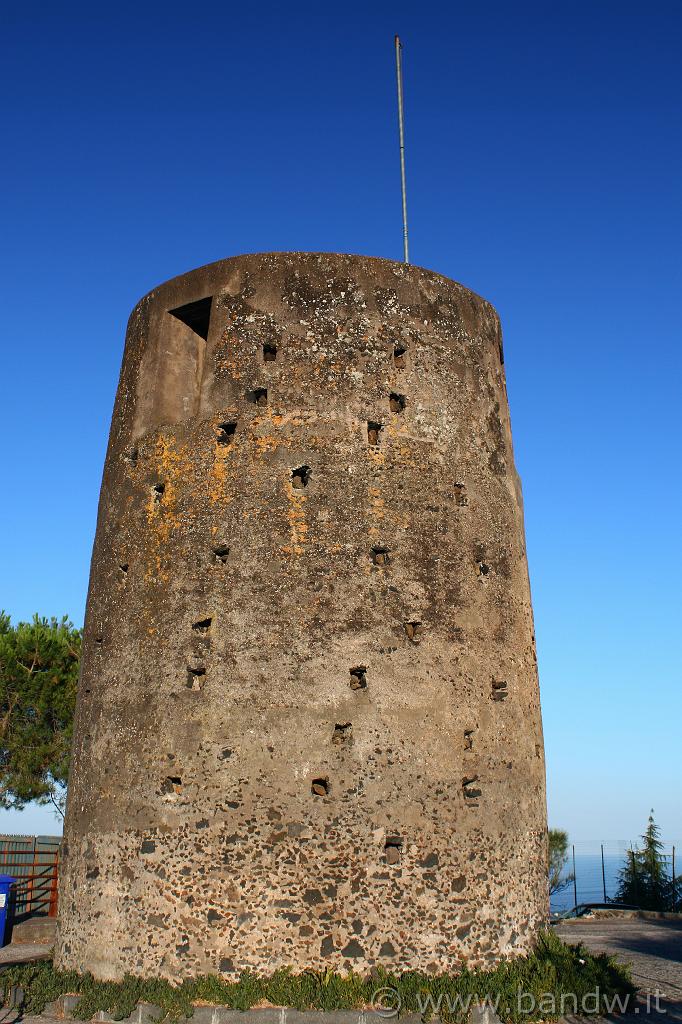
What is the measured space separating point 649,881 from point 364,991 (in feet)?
64.6

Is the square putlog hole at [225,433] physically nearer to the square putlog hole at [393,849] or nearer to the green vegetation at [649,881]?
the square putlog hole at [393,849]

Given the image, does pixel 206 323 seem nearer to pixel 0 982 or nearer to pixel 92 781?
pixel 92 781

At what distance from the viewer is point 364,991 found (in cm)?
765

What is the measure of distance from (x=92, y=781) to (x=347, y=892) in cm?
280

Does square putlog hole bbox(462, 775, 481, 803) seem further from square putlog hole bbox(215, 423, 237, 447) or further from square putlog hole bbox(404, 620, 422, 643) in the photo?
square putlog hole bbox(215, 423, 237, 447)

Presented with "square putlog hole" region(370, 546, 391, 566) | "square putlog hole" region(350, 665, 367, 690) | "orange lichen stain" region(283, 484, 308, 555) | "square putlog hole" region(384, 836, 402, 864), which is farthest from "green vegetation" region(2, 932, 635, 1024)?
"orange lichen stain" region(283, 484, 308, 555)

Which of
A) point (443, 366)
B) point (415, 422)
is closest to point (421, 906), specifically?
point (415, 422)

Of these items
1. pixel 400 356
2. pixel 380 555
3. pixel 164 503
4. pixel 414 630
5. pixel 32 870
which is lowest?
pixel 32 870

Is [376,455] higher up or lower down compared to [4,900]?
higher up

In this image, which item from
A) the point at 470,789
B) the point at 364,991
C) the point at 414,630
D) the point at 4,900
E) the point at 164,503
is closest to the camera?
the point at 364,991

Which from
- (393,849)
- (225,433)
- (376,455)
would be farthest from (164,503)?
(393,849)

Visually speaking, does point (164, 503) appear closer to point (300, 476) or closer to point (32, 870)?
point (300, 476)

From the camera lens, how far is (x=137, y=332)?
10.7 metres

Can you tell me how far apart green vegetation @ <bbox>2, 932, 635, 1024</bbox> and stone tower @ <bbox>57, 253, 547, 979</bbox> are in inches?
6.3
